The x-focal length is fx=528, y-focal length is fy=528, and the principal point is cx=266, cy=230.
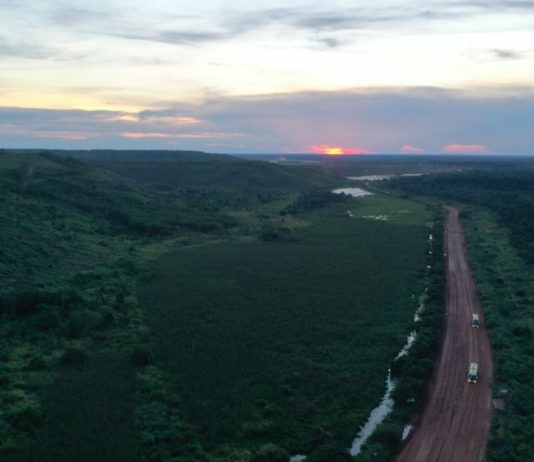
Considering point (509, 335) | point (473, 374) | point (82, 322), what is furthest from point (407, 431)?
point (82, 322)

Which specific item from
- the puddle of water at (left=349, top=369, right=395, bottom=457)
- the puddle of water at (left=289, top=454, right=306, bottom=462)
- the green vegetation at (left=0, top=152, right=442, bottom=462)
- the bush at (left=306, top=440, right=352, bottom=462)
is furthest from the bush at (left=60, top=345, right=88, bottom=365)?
the puddle of water at (left=349, top=369, right=395, bottom=457)

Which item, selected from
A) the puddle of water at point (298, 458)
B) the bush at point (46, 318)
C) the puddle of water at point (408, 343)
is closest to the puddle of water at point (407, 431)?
the puddle of water at point (298, 458)

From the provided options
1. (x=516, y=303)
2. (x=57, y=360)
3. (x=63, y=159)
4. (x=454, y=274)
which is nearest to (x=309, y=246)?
(x=454, y=274)

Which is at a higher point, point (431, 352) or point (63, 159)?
point (63, 159)

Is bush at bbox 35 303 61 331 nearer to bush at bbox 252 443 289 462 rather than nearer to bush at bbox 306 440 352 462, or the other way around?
bush at bbox 252 443 289 462

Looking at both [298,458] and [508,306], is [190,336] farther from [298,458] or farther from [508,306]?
[508,306]

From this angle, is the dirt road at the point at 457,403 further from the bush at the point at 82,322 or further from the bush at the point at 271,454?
the bush at the point at 82,322

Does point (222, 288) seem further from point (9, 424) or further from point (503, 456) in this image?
point (503, 456)
